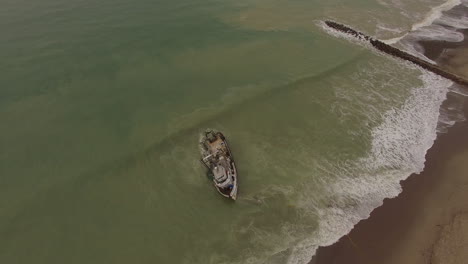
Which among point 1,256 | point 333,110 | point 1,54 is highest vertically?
point 1,54

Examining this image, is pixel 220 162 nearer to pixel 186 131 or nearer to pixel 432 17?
pixel 186 131

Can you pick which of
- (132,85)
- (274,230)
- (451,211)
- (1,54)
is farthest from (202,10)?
(451,211)

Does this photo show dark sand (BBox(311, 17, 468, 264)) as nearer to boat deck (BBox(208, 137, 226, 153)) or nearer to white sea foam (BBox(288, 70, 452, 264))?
white sea foam (BBox(288, 70, 452, 264))

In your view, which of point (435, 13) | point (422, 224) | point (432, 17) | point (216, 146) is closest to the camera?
point (422, 224)

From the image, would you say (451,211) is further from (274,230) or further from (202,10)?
(202,10)

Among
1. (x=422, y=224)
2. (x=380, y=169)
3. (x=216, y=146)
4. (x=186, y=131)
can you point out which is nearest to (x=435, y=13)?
(x=380, y=169)

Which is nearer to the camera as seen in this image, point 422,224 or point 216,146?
point 422,224

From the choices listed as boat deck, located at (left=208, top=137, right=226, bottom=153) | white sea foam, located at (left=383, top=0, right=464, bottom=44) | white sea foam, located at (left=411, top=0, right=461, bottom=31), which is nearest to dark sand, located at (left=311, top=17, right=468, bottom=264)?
boat deck, located at (left=208, top=137, right=226, bottom=153)
